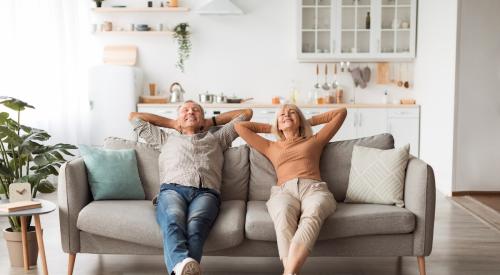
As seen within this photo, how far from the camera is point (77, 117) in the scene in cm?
675

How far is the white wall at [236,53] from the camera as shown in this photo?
7.44 metres

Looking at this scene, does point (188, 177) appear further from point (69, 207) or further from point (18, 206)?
point (18, 206)

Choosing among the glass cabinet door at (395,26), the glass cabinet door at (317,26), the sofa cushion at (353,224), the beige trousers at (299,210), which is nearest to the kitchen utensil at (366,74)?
the glass cabinet door at (395,26)

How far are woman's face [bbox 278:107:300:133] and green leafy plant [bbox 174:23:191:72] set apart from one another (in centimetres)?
392

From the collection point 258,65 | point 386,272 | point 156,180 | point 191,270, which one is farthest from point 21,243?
point 258,65

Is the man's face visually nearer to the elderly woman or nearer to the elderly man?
the elderly man

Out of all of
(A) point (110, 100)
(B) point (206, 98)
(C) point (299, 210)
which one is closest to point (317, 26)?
(B) point (206, 98)

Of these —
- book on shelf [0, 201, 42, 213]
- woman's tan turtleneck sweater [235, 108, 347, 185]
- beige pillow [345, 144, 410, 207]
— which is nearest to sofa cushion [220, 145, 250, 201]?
woman's tan turtleneck sweater [235, 108, 347, 185]

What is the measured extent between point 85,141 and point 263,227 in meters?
4.17

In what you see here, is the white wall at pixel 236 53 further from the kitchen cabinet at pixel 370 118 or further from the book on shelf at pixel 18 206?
the book on shelf at pixel 18 206

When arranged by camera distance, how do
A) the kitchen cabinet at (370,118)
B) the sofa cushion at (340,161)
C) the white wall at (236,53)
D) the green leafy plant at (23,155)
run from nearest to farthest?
the green leafy plant at (23,155) < the sofa cushion at (340,161) < the kitchen cabinet at (370,118) < the white wall at (236,53)

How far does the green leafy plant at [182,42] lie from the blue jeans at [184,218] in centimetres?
412

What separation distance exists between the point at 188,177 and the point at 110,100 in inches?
142

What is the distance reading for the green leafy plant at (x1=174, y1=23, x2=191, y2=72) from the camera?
7336 mm
